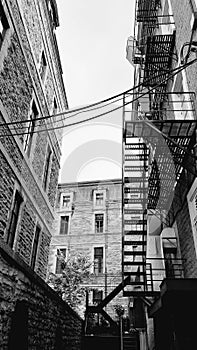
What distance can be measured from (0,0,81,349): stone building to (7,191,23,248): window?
26mm

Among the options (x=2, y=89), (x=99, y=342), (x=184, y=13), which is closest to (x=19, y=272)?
(x=2, y=89)

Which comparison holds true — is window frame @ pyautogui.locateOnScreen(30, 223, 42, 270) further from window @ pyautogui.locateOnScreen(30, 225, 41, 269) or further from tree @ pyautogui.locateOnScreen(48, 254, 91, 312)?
tree @ pyautogui.locateOnScreen(48, 254, 91, 312)

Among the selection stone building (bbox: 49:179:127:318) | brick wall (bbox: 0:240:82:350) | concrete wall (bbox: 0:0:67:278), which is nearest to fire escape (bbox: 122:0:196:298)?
brick wall (bbox: 0:240:82:350)

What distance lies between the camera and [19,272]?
4188 millimetres

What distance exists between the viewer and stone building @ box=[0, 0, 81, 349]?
13.6 feet

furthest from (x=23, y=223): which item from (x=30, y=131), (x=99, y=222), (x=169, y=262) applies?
(x=99, y=222)

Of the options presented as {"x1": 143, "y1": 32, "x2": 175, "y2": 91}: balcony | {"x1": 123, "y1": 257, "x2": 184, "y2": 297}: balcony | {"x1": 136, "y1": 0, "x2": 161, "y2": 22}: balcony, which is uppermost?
{"x1": 136, "y1": 0, "x2": 161, "y2": 22}: balcony

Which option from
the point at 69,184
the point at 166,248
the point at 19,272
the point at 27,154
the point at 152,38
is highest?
the point at 69,184

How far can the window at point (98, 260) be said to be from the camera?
25.6m

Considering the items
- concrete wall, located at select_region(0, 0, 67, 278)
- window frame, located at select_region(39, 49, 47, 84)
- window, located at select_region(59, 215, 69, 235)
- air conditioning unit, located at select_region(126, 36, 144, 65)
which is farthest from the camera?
window, located at select_region(59, 215, 69, 235)

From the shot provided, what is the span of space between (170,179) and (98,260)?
66.1 ft

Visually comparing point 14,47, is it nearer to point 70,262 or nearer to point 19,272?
point 19,272

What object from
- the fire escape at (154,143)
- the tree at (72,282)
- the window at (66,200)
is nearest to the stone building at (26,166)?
the fire escape at (154,143)

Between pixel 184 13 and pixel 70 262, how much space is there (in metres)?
19.9
